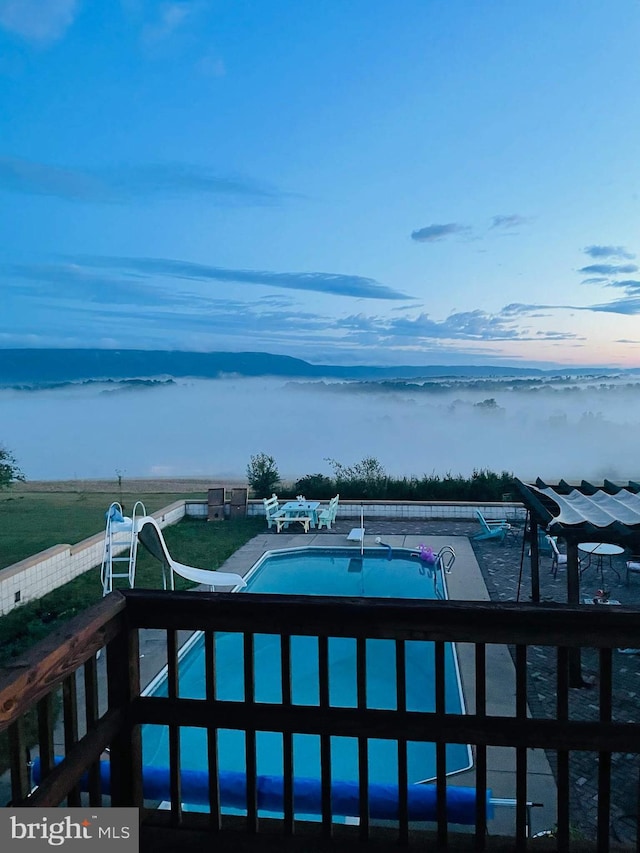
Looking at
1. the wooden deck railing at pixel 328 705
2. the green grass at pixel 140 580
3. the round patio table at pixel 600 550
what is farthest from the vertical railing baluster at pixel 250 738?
the round patio table at pixel 600 550

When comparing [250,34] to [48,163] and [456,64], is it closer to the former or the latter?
[456,64]

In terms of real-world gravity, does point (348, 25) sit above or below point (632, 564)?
above

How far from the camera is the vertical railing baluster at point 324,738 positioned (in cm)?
141

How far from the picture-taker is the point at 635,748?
4.37 feet

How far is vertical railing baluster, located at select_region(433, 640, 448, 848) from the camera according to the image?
1389 millimetres

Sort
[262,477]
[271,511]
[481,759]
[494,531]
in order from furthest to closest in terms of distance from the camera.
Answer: [262,477] < [271,511] < [494,531] < [481,759]

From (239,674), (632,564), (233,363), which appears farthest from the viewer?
(233,363)

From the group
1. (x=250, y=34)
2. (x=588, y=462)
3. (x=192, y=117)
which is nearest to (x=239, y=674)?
(x=250, y=34)

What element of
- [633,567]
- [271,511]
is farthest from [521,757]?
[271,511]

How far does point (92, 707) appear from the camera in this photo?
1.38 metres

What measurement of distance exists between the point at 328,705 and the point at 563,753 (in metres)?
0.55

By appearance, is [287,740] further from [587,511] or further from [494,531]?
[494,531]

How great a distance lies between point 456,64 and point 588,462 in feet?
44.4

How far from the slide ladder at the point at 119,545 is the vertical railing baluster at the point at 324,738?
379 cm
